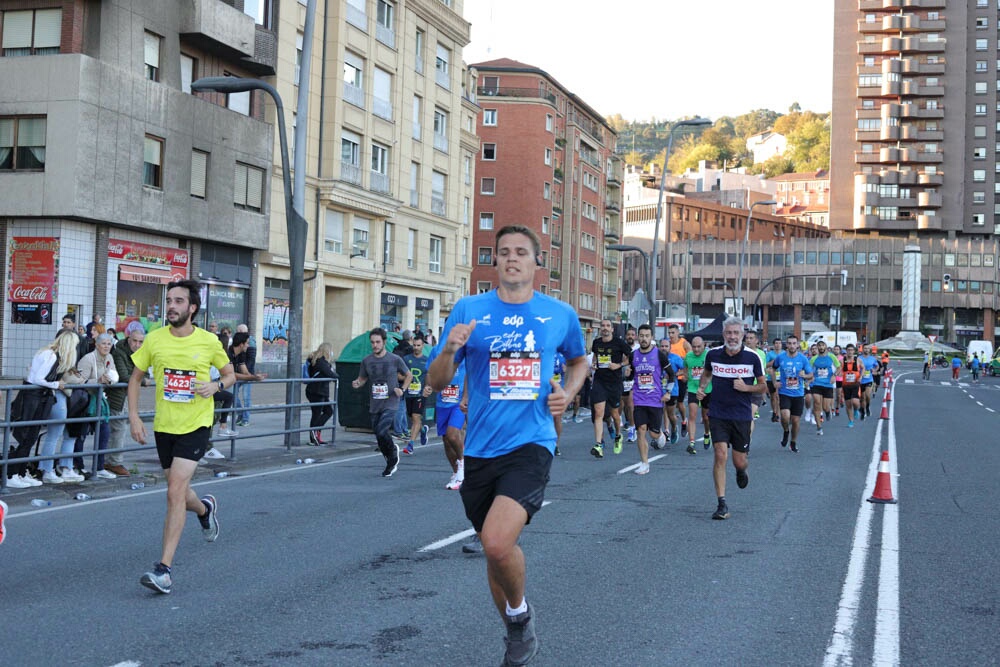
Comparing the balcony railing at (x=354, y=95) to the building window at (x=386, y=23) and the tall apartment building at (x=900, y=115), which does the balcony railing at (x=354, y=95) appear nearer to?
the building window at (x=386, y=23)

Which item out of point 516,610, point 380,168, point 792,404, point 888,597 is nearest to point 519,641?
point 516,610

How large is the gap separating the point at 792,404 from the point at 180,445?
13.6 m

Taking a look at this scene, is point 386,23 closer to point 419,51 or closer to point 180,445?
point 419,51

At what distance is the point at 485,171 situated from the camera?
7262 cm

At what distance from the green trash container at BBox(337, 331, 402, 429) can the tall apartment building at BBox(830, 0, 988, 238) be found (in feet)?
332

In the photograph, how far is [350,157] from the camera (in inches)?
1533

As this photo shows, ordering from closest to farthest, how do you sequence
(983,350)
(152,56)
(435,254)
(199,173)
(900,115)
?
(152,56)
(199,173)
(435,254)
(983,350)
(900,115)

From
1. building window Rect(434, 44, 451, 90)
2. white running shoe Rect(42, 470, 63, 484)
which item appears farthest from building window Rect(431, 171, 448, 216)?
white running shoe Rect(42, 470, 63, 484)

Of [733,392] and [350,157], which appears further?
[350,157]

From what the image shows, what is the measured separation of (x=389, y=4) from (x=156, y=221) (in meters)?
16.8

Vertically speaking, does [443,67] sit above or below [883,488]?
above

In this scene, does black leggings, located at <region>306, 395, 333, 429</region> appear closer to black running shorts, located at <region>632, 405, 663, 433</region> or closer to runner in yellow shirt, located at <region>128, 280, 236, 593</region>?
black running shorts, located at <region>632, 405, 663, 433</region>

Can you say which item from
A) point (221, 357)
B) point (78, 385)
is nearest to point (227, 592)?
point (221, 357)

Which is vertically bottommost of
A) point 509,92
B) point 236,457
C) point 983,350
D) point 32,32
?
point 236,457
